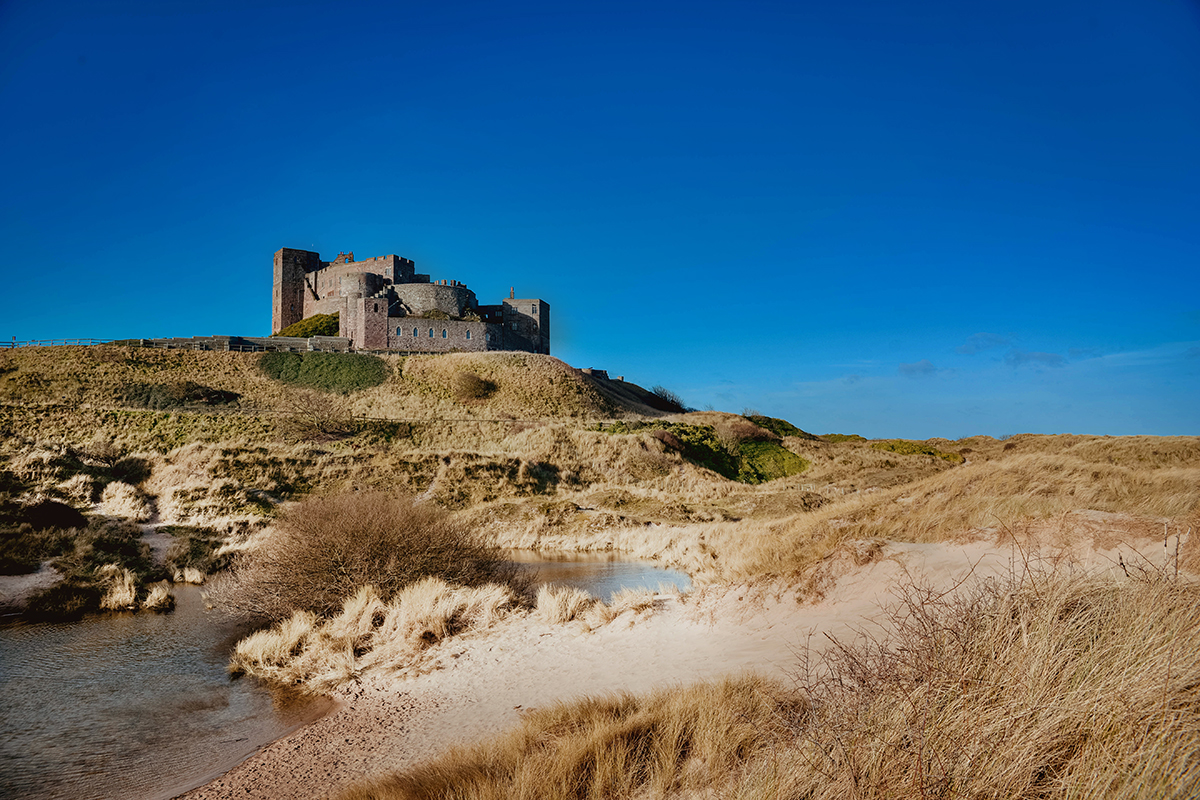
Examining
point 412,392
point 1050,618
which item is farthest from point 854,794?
point 412,392

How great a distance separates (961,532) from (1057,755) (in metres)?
7.14

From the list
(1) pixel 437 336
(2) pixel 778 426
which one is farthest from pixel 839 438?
(1) pixel 437 336

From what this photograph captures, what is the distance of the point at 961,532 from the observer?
9.60 m

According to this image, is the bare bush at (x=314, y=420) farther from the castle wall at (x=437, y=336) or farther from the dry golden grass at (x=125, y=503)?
the castle wall at (x=437, y=336)

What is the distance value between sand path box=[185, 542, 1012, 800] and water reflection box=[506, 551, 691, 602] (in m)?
4.07

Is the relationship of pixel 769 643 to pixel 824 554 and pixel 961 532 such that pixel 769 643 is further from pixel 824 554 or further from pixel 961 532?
pixel 961 532

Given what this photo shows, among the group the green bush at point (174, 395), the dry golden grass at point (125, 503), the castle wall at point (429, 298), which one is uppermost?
the castle wall at point (429, 298)

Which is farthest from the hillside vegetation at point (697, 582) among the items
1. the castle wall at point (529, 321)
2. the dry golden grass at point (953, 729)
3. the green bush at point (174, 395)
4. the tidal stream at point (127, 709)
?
the castle wall at point (529, 321)

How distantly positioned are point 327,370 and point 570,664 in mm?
51442

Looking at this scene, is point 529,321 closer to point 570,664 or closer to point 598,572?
point 598,572

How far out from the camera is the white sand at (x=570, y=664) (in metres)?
6.48

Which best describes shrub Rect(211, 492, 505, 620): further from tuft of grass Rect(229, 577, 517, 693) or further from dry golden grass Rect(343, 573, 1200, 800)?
dry golden grass Rect(343, 573, 1200, 800)

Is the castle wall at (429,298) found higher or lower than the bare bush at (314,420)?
higher

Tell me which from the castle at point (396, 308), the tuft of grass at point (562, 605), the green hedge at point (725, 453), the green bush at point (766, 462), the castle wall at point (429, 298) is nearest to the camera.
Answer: the tuft of grass at point (562, 605)
